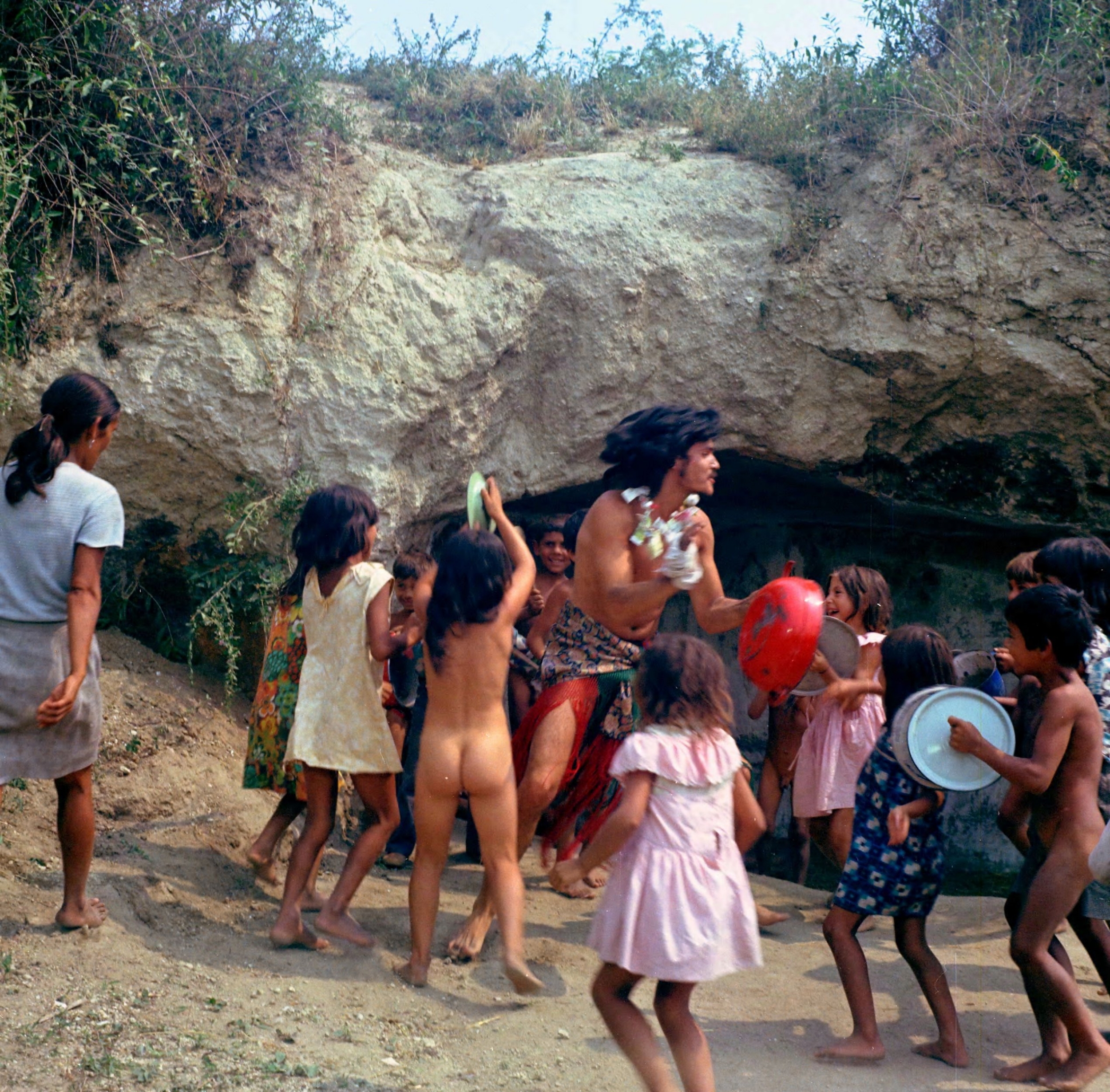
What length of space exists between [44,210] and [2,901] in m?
2.87

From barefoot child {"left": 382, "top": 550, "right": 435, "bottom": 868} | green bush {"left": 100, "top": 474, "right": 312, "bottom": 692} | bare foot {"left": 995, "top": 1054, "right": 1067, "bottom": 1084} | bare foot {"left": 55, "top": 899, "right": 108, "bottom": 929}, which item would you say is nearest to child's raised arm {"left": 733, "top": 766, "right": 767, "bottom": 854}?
bare foot {"left": 995, "top": 1054, "right": 1067, "bottom": 1084}

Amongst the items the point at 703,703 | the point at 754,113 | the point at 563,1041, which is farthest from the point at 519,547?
the point at 754,113

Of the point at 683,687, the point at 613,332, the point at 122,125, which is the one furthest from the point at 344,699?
the point at 122,125

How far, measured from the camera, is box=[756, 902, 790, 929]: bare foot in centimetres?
427

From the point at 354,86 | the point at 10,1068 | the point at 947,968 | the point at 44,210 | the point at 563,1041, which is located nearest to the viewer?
the point at 10,1068

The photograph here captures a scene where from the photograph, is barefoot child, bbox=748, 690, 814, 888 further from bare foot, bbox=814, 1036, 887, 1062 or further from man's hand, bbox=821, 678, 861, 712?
bare foot, bbox=814, 1036, 887, 1062

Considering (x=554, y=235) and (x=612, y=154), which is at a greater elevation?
(x=612, y=154)

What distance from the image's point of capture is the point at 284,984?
3.31m

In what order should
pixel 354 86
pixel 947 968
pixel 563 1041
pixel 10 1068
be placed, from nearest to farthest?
1. pixel 10 1068
2. pixel 563 1041
3. pixel 947 968
4. pixel 354 86

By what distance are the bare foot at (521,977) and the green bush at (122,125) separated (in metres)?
3.24

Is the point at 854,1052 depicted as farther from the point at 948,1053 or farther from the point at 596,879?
the point at 596,879

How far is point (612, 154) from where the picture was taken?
234 inches

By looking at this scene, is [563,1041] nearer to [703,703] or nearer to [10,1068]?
[703,703]

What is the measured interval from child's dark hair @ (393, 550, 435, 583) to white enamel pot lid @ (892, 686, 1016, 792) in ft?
6.39
